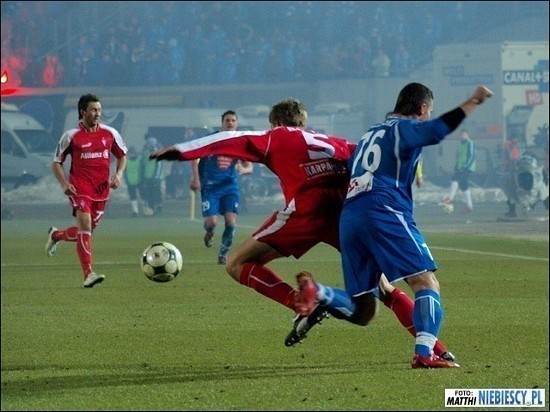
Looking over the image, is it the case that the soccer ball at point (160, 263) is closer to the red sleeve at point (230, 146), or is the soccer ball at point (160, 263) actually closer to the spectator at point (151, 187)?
the red sleeve at point (230, 146)

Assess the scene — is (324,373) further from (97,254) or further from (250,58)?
(250,58)

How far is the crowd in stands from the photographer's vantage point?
4444 centimetres

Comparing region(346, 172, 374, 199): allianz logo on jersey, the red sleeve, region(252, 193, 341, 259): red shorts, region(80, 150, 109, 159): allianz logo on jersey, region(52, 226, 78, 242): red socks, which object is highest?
the red sleeve

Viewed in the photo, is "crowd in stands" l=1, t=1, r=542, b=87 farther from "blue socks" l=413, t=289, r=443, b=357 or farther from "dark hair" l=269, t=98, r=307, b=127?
"blue socks" l=413, t=289, r=443, b=357

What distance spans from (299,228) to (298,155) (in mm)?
489

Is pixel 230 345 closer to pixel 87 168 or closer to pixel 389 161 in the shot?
pixel 389 161

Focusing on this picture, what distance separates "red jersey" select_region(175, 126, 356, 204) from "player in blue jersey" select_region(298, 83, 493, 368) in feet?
1.67

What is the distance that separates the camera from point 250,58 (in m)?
45.1

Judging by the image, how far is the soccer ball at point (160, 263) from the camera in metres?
11.8

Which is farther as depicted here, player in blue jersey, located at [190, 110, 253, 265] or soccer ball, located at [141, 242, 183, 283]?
player in blue jersey, located at [190, 110, 253, 265]

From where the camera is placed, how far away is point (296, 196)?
9.10 metres

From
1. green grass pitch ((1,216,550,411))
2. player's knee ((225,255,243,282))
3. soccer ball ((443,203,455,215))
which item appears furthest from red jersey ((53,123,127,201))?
soccer ball ((443,203,455,215))

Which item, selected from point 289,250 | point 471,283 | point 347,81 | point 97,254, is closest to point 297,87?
point 347,81

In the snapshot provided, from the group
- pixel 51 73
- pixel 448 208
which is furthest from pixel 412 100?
pixel 51 73
